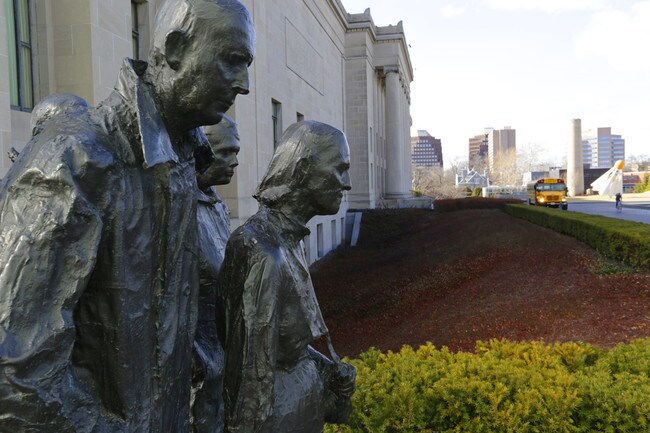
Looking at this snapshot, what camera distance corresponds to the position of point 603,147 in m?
191

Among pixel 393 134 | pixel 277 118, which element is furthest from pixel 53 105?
pixel 393 134

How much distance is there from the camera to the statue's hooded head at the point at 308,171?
2.26 m

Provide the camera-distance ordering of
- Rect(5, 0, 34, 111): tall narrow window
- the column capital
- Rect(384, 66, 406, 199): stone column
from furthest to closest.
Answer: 1. Rect(384, 66, 406, 199): stone column
2. the column capital
3. Rect(5, 0, 34, 111): tall narrow window

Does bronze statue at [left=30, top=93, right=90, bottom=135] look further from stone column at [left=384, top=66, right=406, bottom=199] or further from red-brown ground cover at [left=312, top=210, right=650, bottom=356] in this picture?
stone column at [left=384, top=66, right=406, bottom=199]

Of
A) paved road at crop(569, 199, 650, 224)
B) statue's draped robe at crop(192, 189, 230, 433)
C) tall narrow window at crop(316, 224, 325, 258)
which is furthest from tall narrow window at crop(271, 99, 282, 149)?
paved road at crop(569, 199, 650, 224)

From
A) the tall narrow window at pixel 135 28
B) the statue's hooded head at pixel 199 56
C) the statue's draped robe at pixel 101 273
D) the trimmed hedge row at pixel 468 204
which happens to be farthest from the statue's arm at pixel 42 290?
the trimmed hedge row at pixel 468 204

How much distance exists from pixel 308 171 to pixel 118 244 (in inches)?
37.1

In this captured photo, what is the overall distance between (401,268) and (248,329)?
1481 cm

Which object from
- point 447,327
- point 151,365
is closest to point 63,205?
point 151,365

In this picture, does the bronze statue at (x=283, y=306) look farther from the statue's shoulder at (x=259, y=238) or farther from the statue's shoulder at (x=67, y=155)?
the statue's shoulder at (x=67, y=155)

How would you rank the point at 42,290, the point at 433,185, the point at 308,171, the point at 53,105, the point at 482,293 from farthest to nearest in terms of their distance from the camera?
the point at 433,185, the point at 482,293, the point at 53,105, the point at 308,171, the point at 42,290

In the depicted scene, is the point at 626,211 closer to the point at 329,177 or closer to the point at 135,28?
the point at 135,28

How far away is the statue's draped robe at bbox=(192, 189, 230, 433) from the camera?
222 centimetres

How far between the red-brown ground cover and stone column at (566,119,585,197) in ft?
190
